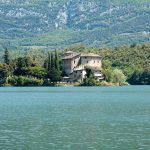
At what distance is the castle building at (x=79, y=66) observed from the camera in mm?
137775

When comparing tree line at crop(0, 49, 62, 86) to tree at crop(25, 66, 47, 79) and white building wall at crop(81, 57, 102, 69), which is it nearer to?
tree at crop(25, 66, 47, 79)

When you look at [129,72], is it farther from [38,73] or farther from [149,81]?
[38,73]

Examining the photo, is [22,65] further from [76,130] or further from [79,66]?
[76,130]

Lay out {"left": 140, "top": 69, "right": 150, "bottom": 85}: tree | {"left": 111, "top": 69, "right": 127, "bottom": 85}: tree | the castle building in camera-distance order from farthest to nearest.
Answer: {"left": 140, "top": 69, "right": 150, "bottom": 85}: tree
the castle building
{"left": 111, "top": 69, "right": 127, "bottom": 85}: tree

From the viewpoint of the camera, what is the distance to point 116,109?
176ft

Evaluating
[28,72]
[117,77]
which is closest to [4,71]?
[28,72]

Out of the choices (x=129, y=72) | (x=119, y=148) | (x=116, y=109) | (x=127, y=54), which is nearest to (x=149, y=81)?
(x=129, y=72)

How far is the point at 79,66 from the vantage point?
466 feet

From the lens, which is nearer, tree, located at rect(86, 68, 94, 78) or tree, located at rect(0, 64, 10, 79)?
tree, located at rect(86, 68, 94, 78)

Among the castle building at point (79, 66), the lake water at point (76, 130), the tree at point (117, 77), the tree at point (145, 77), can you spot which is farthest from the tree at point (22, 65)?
the lake water at point (76, 130)

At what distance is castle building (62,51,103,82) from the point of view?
5424 inches

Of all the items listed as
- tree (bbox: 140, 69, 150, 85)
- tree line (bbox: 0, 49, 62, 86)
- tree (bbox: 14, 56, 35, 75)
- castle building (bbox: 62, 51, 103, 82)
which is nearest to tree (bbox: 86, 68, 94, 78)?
castle building (bbox: 62, 51, 103, 82)

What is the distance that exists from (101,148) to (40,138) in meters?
4.82

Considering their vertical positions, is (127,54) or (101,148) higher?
(127,54)
